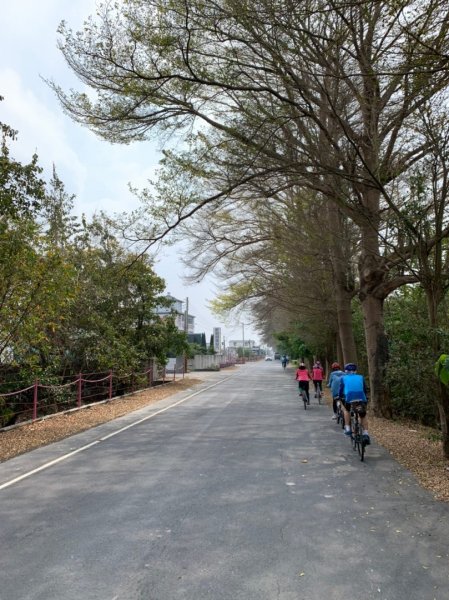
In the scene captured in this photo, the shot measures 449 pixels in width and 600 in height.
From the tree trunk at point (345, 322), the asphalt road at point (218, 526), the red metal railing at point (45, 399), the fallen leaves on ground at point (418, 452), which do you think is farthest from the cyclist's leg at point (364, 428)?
the tree trunk at point (345, 322)

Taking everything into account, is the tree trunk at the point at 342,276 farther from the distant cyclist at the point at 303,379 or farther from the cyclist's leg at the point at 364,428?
the cyclist's leg at the point at 364,428

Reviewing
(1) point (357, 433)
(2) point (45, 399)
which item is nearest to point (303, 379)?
(1) point (357, 433)

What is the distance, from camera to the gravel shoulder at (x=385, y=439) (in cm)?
852

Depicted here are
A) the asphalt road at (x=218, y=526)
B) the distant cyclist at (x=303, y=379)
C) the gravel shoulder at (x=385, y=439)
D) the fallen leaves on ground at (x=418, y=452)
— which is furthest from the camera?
the distant cyclist at (x=303, y=379)

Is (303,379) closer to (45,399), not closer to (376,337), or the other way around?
(376,337)

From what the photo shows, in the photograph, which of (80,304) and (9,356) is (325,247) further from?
(80,304)

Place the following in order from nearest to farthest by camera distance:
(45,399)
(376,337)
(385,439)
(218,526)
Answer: (218,526)
(385,439)
(376,337)
(45,399)

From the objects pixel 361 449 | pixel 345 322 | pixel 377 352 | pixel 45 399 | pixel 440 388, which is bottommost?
pixel 361 449

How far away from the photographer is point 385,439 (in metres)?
12.4

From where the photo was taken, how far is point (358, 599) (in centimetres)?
400

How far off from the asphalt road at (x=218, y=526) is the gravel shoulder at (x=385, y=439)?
0.38 m

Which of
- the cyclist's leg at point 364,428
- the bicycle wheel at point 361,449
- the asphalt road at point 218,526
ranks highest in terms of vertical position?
the cyclist's leg at point 364,428

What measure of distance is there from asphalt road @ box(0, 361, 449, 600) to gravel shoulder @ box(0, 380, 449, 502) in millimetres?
380

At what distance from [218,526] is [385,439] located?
7.71 m
